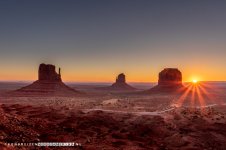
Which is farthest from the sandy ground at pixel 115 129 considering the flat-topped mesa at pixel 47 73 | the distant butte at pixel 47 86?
the flat-topped mesa at pixel 47 73

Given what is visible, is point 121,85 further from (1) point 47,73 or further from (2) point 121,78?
(1) point 47,73

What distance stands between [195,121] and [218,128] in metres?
2.38

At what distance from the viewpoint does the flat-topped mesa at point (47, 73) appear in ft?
312

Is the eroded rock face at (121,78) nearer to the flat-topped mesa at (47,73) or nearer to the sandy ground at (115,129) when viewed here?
the flat-topped mesa at (47,73)

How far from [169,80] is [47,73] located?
4318 cm

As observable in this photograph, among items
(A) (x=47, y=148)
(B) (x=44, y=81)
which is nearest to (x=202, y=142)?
(A) (x=47, y=148)

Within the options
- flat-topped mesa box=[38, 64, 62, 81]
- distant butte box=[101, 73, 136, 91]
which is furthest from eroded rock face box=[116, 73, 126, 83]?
flat-topped mesa box=[38, 64, 62, 81]

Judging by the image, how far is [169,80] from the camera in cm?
10700

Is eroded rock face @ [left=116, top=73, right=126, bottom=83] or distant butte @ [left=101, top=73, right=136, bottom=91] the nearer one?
distant butte @ [left=101, top=73, right=136, bottom=91]

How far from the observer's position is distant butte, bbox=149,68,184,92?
10463 centimetres

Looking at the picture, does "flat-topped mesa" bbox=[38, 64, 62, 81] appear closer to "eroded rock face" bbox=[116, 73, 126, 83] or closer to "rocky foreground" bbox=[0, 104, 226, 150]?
"rocky foreground" bbox=[0, 104, 226, 150]

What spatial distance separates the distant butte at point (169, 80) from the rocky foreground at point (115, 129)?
72.8 metres

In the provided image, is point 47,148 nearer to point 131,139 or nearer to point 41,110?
point 131,139

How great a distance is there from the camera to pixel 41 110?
31719mm
